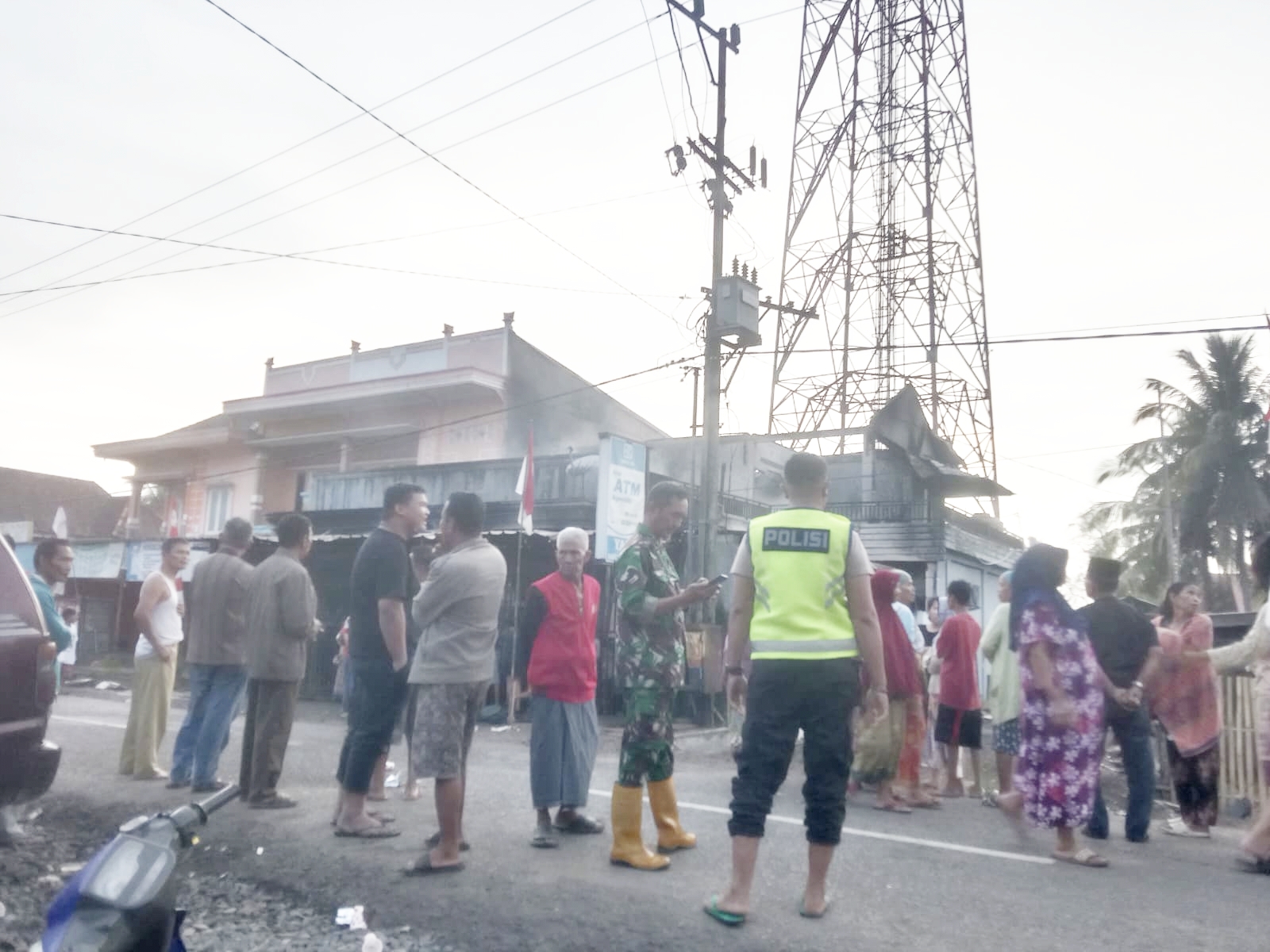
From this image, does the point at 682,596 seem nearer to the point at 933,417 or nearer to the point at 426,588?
the point at 426,588

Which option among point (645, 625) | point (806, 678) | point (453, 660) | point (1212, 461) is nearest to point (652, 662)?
point (645, 625)

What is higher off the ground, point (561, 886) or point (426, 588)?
point (426, 588)

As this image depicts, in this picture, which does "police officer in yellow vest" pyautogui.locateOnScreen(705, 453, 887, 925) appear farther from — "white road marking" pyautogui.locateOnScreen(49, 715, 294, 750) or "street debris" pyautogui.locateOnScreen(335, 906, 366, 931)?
"white road marking" pyautogui.locateOnScreen(49, 715, 294, 750)

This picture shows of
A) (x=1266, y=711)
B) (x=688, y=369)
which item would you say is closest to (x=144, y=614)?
(x=1266, y=711)

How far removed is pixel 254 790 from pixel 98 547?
814 inches

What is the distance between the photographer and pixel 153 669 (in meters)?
7.54

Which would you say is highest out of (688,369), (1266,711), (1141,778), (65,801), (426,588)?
(688,369)

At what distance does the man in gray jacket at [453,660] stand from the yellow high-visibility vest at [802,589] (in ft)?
4.24

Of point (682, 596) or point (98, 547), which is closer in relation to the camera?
point (682, 596)

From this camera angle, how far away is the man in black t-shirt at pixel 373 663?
530 centimetres

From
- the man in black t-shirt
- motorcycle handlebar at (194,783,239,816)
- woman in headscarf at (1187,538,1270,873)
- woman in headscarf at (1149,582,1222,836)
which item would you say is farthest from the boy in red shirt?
motorcycle handlebar at (194,783,239,816)

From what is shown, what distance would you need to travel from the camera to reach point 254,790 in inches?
244

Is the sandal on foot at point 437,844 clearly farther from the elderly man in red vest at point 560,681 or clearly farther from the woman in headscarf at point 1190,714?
the woman in headscarf at point 1190,714

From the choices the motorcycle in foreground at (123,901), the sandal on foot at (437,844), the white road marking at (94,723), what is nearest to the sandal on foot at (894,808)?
the sandal on foot at (437,844)
